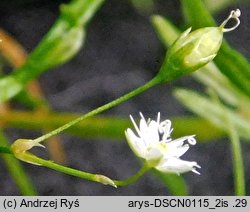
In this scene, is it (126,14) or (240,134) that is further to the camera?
(126,14)

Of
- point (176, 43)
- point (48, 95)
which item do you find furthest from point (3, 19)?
point (176, 43)

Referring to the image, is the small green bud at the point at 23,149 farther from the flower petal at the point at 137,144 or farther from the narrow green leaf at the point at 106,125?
the narrow green leaf at the point at 106,125

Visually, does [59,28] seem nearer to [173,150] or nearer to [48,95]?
[173,150]
